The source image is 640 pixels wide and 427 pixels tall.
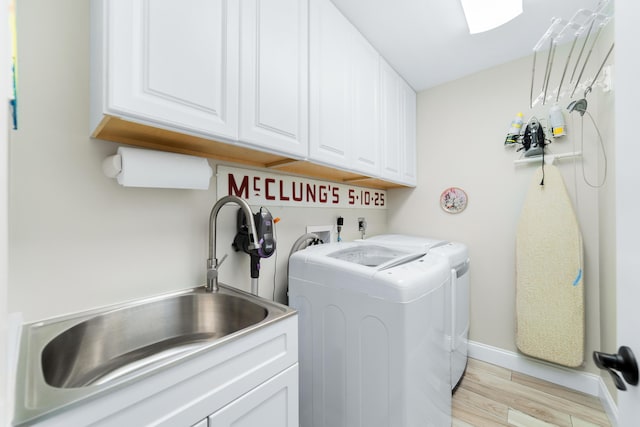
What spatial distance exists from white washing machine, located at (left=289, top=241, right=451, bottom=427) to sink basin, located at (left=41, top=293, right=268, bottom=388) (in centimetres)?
38

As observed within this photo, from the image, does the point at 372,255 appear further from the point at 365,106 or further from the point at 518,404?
the point at 518,404

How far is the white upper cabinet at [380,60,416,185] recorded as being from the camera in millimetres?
1997

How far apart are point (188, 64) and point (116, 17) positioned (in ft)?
0.66

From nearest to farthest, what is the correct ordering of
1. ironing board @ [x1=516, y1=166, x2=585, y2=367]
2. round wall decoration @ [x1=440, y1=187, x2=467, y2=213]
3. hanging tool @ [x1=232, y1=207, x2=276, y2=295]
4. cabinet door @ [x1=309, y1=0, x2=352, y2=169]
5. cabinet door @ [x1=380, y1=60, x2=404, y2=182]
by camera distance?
hanging tool @ [x1=232, y1=207, x2=276, y2=295], cabinet door @ [x1=309, y1=0, x2=352, y2=169], ironing board @ [x1=516, y1=166, x2=585, y2=367], cabinet door @ [x1=380, y1=60, x2=404, y2=182], round wall decoration @ [x1=440, y1=187, x2=467, y2=213]

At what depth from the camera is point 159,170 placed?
0.96m

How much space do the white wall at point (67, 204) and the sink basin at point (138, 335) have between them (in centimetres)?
9

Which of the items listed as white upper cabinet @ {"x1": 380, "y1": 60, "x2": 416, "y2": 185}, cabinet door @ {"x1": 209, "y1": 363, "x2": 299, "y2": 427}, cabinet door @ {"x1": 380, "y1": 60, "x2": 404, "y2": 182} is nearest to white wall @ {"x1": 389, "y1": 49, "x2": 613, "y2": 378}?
white upper cabinet @ {"x1": 380, "y1": 60, "x2": 416, "y2": 185}

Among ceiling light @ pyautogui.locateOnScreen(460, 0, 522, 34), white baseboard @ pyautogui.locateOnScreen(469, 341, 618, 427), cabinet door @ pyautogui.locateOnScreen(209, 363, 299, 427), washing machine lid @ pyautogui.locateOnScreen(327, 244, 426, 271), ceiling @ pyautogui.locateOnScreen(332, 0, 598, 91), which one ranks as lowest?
white baseboard @ pyautogui.locateOnScreen(469, 341, 618, 427)

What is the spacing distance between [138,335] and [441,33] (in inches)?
97.5

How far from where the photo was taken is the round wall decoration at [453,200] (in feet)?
7.66

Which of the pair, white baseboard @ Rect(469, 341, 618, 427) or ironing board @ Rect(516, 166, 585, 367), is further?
ironing board @ Rect(516, 166, 585, 367)

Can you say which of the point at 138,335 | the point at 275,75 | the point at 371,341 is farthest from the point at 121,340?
the point at 275,75

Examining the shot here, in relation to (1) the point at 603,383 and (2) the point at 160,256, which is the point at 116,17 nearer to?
(2) the point at 160,256

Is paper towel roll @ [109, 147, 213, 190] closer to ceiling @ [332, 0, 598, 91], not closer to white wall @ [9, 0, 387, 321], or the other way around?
white wall @ [9, 0, 387, 321]
